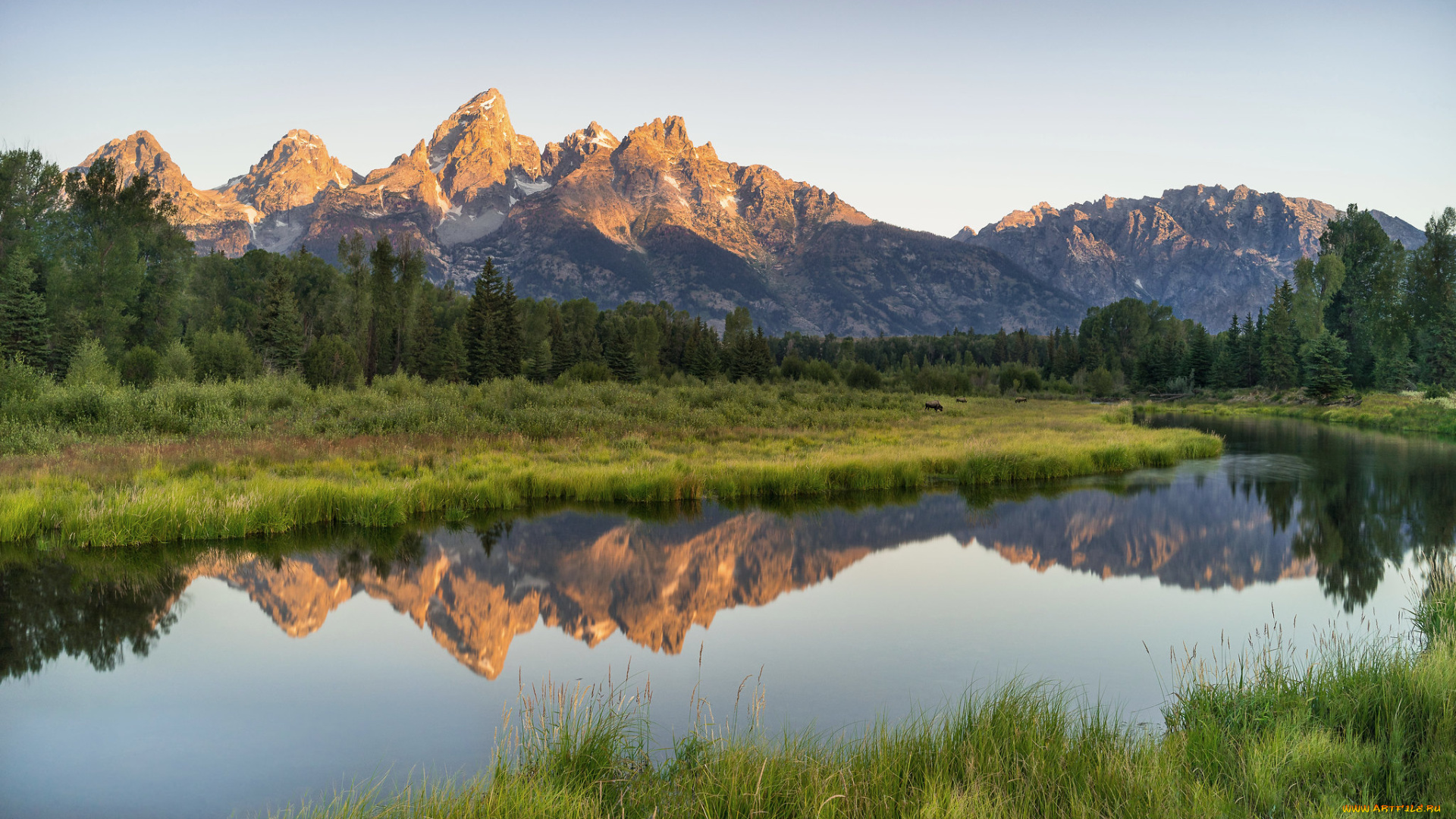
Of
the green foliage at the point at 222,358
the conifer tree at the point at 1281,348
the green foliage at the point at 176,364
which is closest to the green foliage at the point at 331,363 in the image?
the green foliage at the point at 222,358

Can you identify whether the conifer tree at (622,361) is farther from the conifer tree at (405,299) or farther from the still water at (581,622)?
the still water at (581,622)

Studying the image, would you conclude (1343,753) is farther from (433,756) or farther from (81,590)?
(81,590)

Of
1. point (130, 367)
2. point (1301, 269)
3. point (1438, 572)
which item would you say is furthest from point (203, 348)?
point (1301, 269)

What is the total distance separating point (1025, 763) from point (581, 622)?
8.37 m

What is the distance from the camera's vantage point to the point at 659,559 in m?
17.2

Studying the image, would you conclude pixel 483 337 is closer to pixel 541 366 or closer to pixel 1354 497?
pixel 541 366

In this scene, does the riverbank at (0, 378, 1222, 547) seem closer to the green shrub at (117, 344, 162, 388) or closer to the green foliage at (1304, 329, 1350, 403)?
the green shrub at (117, 344, 162, 388)

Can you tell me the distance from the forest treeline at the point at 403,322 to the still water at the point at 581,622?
3497 centimetres

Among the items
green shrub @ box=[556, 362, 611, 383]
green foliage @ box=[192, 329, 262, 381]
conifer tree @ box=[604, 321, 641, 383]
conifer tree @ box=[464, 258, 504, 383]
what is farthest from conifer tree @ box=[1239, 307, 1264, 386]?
green foliage @ box=[192, 329, 262, 381]

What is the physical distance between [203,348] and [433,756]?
6121 centimetres

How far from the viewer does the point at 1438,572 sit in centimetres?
1421

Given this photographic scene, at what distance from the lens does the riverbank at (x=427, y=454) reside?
1786 cm

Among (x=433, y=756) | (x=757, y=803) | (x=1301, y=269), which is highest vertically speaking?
(x=1301, y=269)

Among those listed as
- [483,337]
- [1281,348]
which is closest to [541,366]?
[483,337]
